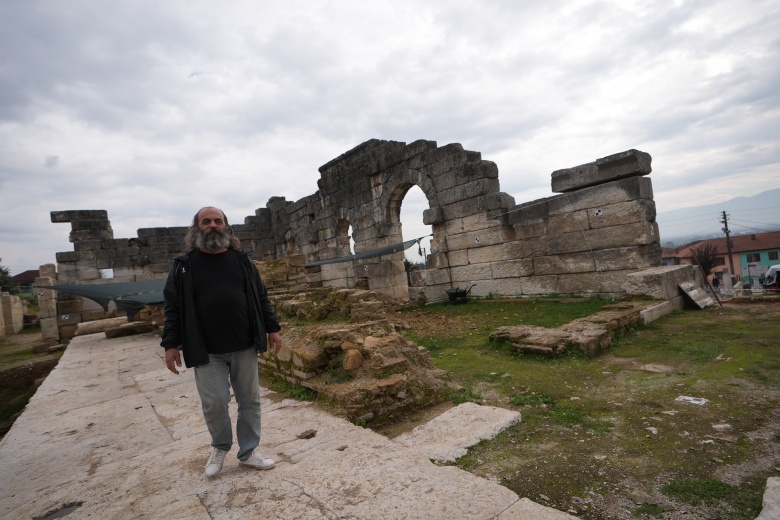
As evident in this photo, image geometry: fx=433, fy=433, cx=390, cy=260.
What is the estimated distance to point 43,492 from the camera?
111 inches

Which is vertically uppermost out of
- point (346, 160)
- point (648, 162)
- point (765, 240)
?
point (346, 160)

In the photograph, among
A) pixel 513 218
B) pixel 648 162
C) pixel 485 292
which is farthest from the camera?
pixel 485 292

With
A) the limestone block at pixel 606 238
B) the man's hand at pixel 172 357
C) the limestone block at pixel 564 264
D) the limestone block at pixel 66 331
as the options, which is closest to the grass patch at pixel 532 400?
the man's hand at pixel 172 357

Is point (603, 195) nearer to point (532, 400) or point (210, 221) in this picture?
point (532, 400)

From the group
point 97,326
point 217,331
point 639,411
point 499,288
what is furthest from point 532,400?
point 97,326

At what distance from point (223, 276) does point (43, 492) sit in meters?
1.81

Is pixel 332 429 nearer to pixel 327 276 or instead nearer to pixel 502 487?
pixel 502 487

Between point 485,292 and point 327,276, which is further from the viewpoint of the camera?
point 327,276

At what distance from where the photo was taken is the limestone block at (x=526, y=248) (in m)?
9.31

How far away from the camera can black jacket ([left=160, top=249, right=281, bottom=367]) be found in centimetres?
272

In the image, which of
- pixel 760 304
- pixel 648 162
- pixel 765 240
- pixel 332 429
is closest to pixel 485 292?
pixel 648 162

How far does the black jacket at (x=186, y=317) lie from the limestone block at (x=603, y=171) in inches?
290

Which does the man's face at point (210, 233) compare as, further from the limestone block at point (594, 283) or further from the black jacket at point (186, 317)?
the limestone block at point (594, 283)

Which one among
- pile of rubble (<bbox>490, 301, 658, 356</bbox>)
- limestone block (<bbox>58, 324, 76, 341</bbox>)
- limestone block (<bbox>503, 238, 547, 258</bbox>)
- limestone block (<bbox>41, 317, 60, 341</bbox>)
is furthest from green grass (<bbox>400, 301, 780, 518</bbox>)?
limestone block (<bbox>41, 317, 60, 341</bbox>)
